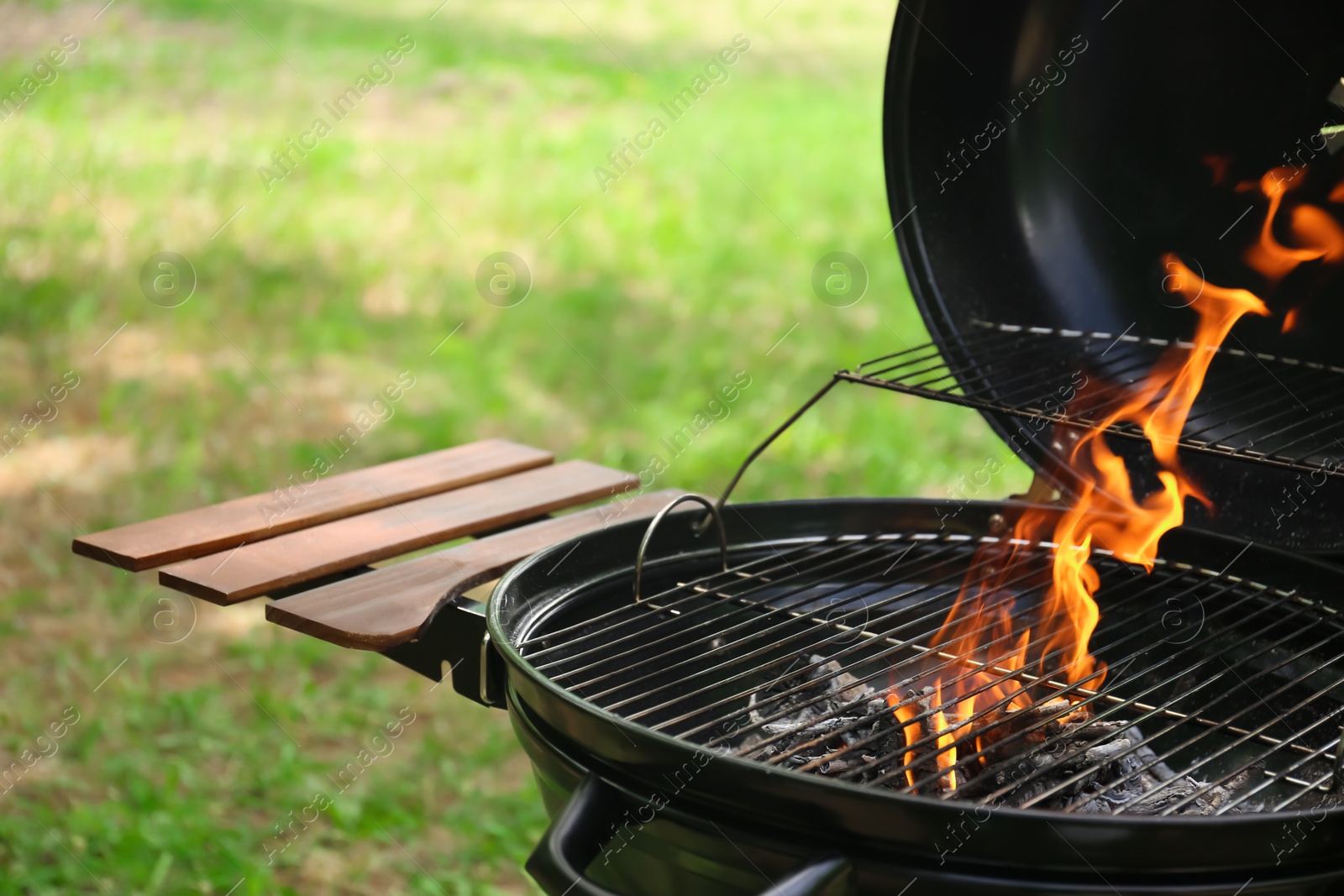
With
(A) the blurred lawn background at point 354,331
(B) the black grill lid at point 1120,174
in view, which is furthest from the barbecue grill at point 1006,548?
(A) the blurred lawn background at point 354,331

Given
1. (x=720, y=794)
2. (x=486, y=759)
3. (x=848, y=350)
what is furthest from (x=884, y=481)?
(x=720, y=794)

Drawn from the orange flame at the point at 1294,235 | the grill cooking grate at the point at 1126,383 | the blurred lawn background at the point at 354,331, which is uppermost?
the orange flame at the point at 1294,235

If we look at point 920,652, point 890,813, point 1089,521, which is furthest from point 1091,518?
point 890,813

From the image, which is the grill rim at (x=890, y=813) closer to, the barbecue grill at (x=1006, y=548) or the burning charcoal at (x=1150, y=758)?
the barbecue grill at (x=1006, y=548)

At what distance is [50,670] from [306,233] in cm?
264

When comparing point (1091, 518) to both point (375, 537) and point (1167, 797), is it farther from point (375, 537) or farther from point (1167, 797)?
point (375, 537)

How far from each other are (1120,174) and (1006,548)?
1.79ft

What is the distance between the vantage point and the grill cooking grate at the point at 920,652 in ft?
4.64

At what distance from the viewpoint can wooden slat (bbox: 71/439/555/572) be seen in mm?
1744

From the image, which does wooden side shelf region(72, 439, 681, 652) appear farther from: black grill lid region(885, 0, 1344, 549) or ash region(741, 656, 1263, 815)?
black grill lid region(885, 0, 1344, 549)

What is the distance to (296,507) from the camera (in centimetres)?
191

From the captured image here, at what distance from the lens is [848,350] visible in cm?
500

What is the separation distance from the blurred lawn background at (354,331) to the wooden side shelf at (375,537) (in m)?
0.97

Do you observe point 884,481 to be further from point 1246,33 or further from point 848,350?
point 1246,33
